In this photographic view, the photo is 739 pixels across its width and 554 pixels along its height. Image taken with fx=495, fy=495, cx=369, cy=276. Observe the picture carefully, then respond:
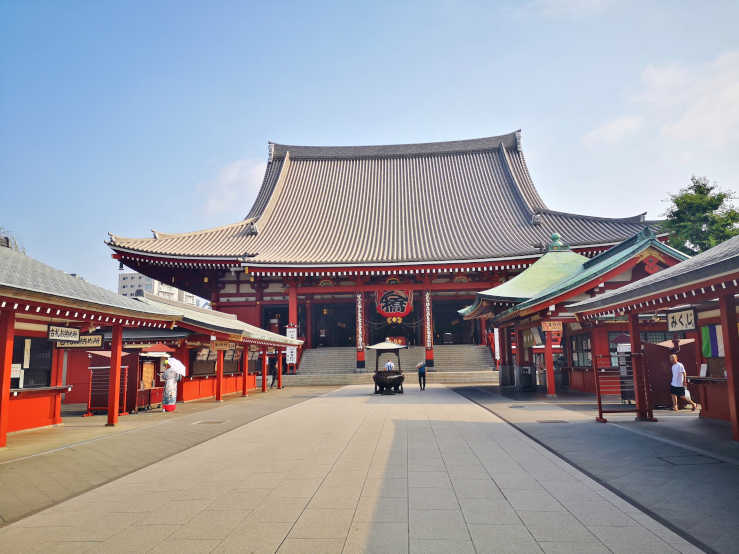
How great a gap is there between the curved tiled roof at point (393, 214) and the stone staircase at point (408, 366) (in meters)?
5.88

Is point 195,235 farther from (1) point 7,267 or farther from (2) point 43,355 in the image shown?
(1) point 7,267

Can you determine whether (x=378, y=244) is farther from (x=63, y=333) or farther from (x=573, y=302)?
(x=63, y=333)

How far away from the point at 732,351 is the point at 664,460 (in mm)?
2645

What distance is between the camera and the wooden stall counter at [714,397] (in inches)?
404

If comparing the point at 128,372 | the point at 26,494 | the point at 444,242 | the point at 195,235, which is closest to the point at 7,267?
the point at 26,494

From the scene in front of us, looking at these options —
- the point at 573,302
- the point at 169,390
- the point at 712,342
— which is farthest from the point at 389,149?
the point at 712,342

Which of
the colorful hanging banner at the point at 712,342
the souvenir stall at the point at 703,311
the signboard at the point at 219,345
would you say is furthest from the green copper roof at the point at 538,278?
the signboard at the point at 219,345

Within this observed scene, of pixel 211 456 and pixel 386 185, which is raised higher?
pixel 386 185

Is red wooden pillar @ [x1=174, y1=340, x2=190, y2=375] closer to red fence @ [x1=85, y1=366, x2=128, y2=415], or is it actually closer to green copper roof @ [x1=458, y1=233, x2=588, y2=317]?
red fence @ [x1=85, y1=366, x2=128, y2=415]

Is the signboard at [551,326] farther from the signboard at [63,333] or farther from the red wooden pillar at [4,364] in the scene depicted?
the red wooden pillar at [4,364]

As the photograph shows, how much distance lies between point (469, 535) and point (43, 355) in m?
11.2

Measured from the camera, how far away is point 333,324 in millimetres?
35469

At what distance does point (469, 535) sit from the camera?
4.40 m

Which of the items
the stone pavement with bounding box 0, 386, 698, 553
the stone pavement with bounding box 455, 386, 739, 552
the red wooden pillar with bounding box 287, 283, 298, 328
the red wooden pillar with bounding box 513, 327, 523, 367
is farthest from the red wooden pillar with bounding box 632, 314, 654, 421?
the red wooden pillar with bounding box 287, 283, 298, 328
